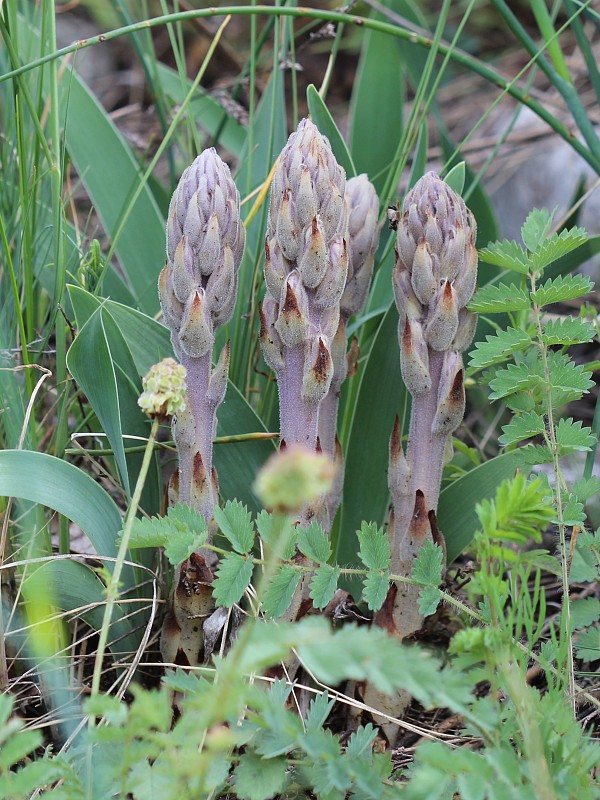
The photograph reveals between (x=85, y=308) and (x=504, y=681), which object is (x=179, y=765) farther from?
(x=85, y=308)

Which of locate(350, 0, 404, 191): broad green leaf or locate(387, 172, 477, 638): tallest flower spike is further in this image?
locate(350, 0, 404, 191): broad green leaf

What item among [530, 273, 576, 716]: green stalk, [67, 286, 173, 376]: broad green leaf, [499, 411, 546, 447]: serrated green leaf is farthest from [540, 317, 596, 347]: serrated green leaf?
[67, 286, 173, 376]: broad green leaf

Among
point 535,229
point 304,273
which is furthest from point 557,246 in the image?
point 304,273

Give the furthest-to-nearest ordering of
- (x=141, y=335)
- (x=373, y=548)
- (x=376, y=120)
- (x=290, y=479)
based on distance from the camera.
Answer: (x=376, y=120) → (x=141, y=335) → (x=373, y=548) → (x=290, y=479)

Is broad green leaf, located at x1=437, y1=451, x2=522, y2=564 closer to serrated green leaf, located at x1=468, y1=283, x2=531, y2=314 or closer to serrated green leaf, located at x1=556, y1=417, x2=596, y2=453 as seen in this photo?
serrated green leaf, located at x1=556, y1=417, x2=596, y2=453

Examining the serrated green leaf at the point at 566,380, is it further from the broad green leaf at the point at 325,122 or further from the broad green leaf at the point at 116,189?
the broad green leaf at the point at 116,189

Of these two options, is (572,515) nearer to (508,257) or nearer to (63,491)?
(508,257)
